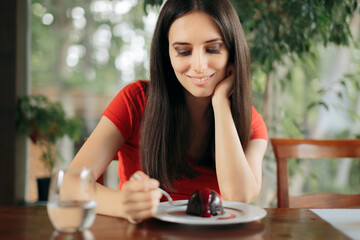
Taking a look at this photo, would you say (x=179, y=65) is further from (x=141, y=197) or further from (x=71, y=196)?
(x=71, y=196)

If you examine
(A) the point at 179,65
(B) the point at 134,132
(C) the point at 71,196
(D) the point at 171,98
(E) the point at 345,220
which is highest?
(A) the point at 179,65

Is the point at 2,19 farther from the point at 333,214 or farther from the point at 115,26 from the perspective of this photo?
the point at 333,214

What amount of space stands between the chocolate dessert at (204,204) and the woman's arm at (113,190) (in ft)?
0.37

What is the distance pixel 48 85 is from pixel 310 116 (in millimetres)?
2930

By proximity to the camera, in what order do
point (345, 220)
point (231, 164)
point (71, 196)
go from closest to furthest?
point (71, 196) < point (345, 220) < point (231, 164)

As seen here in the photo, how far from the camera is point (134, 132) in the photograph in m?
1.63

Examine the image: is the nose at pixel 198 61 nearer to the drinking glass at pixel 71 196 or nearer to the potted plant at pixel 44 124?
the drinking glass at pixel 71 196

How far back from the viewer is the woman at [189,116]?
55.9 inches

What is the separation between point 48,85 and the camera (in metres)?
3.67

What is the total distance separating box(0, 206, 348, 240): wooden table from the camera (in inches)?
35.3

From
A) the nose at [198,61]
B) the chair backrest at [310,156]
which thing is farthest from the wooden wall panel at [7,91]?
the chair backrest at [310,156]

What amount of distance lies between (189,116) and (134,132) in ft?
0.80

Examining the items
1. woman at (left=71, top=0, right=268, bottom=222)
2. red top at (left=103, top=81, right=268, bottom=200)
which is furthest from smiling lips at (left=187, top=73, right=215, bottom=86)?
red top at (left=103, top=81, right=268, bottom=200)

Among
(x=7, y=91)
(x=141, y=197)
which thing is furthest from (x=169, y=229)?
(x=7, y=91)
